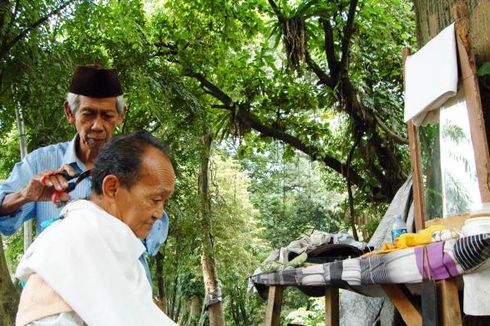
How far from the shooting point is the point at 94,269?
3.95ft

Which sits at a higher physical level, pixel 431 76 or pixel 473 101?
pixel 431 76

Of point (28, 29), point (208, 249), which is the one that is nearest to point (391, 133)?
point (208, 249)

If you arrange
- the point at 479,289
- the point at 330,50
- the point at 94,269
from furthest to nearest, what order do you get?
the point at 330,50 → the point at 479,289 → the point at 94,269

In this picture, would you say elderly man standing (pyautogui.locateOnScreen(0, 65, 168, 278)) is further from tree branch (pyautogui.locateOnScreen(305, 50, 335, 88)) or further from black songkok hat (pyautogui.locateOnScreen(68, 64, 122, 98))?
tree branch (pyautogui.locateOnScreen(305, 50, 335, 88))

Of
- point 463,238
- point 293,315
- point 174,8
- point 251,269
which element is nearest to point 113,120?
point 463,238

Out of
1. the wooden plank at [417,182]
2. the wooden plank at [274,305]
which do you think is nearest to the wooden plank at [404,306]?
the wooden plank at [417,182]

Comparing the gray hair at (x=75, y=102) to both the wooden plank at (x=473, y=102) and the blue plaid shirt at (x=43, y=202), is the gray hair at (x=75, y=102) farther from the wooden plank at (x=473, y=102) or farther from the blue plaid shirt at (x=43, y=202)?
the wooden plank at (x=473, y=102)

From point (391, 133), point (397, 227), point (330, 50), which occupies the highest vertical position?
point (330, 50)

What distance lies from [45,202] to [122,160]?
103 centimetres

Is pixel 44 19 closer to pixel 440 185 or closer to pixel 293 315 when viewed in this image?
pixel 440 185

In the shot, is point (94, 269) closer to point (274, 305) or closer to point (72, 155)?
point (72, 155)

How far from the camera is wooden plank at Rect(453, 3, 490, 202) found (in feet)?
8.58

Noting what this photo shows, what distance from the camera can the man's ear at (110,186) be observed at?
4.68 ft

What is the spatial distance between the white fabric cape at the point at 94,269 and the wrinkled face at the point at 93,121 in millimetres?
1040
